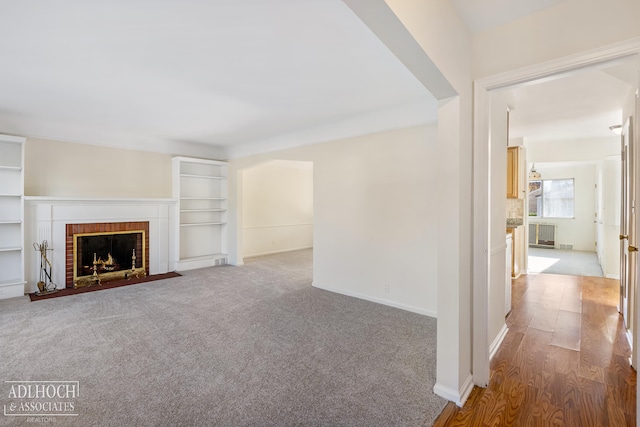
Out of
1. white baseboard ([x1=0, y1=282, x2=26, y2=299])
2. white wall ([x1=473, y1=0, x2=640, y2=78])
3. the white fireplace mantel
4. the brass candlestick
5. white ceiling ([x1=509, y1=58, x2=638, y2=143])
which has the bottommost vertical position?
white baseboard ([x1=0, y1=282, x2=26, y2=299])

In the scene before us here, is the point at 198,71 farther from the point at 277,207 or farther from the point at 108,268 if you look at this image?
the point at 277,207

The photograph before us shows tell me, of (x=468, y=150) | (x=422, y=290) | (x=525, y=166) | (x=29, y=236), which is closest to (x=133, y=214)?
(x=29, y=236)

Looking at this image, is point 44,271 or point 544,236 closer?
point 44,271

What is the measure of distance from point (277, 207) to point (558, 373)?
6.78 metres

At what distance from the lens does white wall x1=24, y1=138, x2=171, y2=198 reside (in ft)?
14.7

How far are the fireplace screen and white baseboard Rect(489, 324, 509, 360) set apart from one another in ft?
17.8

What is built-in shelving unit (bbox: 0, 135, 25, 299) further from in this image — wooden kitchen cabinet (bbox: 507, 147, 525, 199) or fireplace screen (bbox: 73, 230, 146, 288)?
wooden kitchen cabinet (bbox: 507, 147, 525, 199)

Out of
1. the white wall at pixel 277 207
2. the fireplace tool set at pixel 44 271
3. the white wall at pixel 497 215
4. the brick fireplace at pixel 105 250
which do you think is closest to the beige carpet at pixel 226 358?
the fireplace tool set at pixel 44 271

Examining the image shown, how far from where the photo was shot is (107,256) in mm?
5027

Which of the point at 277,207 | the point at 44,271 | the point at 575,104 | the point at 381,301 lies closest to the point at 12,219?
the point at 44,271

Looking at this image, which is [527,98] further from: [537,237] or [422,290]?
[537,237]

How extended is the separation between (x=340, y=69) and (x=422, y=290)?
2623 mm

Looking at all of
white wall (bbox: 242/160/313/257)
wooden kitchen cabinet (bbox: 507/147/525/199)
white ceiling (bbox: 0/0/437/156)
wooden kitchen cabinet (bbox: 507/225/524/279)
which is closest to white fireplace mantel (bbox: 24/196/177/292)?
white ceiling (bbox: 0/0/437/156)

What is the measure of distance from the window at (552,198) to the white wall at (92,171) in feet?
32.1
